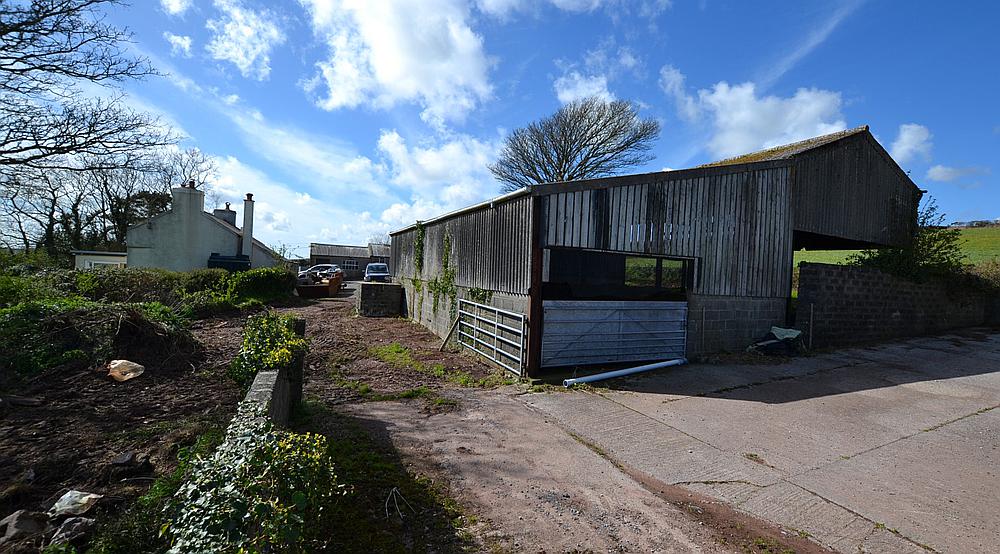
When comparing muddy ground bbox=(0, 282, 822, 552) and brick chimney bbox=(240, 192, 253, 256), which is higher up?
brick chimney bbox=(240, 192, 253, 256)

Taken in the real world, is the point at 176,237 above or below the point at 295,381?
above

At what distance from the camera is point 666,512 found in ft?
11.8

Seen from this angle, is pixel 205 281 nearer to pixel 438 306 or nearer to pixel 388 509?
pixel 438 306

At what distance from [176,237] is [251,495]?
26223 mm

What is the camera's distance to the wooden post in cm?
777

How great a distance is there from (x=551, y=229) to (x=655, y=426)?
12.0 ft

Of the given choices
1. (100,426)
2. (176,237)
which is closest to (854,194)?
(100,426)

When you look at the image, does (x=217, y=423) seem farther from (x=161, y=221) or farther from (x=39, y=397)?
(x=161, y=221)

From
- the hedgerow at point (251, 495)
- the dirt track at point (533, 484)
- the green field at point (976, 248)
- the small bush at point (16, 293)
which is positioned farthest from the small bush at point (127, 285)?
the green field at point (976, 248)

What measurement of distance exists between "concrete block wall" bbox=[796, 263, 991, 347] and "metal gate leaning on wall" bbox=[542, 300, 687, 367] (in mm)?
4186

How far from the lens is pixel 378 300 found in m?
17.2

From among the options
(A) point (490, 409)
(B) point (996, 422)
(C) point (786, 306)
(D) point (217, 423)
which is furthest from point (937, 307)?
(D) point (217, 423)

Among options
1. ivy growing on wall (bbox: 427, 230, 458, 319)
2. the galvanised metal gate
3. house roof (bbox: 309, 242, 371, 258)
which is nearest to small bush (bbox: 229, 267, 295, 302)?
ivy growing on wall (bbox: 427, 230, 458, 319)

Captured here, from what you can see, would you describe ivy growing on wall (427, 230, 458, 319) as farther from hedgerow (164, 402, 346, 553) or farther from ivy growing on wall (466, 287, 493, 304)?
hedgerow (164, 402, 346, 553)
